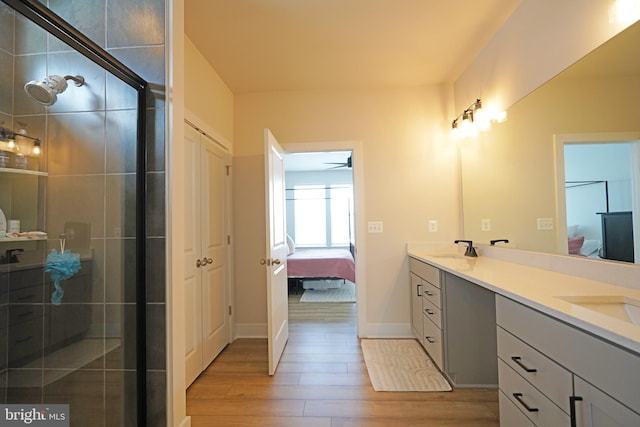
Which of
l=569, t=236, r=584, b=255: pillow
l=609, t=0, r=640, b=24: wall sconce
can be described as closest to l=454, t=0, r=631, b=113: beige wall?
l=609, t=0, r=640, b=24: wall sconce

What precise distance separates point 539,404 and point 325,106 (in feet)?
9.38

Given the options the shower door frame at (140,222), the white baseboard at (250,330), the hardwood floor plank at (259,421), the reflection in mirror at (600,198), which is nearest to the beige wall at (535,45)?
the reflection in mirror at (600,198)

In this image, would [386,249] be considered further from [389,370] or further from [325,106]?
[325,106]

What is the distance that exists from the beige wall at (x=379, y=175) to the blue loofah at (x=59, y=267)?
5.62 ft

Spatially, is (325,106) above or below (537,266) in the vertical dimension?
above

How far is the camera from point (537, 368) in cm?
115

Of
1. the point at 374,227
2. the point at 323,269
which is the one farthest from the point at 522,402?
the point at 323,269

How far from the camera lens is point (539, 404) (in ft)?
3.72

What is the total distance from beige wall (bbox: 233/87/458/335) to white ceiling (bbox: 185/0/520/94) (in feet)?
0.69

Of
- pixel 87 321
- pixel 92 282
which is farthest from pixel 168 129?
pixel 87 321

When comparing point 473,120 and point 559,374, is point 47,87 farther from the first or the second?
point 473,120

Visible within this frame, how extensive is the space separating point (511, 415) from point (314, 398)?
1139 mm

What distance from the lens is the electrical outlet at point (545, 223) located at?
1.76 m

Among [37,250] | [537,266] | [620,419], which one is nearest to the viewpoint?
[620,419]
